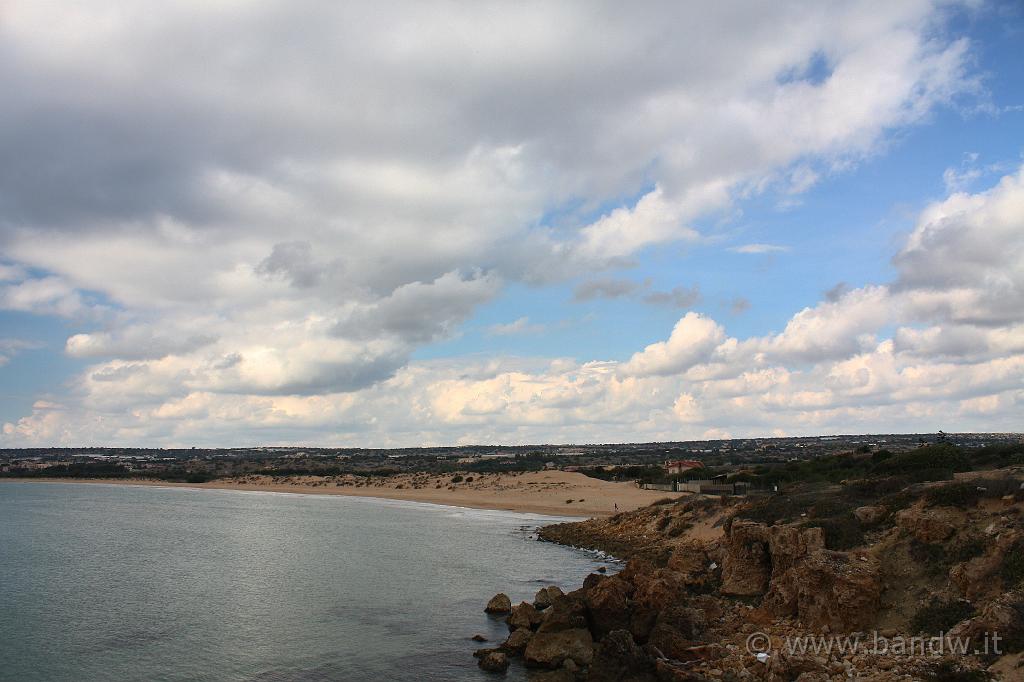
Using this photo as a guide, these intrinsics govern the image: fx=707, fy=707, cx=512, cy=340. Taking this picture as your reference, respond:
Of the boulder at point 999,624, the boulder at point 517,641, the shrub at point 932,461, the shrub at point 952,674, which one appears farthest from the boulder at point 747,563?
the shrub at point 932,461

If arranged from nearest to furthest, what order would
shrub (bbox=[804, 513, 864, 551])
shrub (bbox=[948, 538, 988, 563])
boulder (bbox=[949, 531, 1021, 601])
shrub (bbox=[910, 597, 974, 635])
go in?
shrub (bbox=[910, 597, 974, 635]) < boulder (bbox=[949, 531, 1021, 601]) < shrub (bbox=[948, 538, 988, 563]) < shrub (bbox=[804, 513, 864, 551])

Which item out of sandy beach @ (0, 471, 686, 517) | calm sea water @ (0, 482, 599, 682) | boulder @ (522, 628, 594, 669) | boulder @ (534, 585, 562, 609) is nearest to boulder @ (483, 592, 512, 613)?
calm sea water @ (0, 482, 599, 682)

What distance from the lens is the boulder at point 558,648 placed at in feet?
80.5

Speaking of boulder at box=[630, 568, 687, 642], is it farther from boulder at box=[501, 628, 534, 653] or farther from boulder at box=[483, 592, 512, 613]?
boulder at box=[483, 592, 512, 613]

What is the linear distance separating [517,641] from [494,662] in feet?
6.57

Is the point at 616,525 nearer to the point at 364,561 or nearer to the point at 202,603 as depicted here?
the point at 364,561

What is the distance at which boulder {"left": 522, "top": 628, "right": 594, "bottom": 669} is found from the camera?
80.5ft

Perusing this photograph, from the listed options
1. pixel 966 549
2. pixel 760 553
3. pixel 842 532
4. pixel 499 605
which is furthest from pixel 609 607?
pixel 966 549

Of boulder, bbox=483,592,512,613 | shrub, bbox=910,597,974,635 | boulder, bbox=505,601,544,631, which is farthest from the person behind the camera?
boulder, bbox=483,592,512,613

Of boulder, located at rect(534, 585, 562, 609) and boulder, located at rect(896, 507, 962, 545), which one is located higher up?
boulder, located at rect(896, 507, 962, 545)

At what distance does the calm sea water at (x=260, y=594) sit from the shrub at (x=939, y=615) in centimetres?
1253

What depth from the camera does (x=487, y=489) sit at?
4875 inches

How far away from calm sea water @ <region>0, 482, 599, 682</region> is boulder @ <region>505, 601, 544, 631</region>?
1142mm

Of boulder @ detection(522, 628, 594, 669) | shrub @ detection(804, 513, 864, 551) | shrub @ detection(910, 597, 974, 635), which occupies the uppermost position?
shrub @ detection(804, 513, 864, 551)
